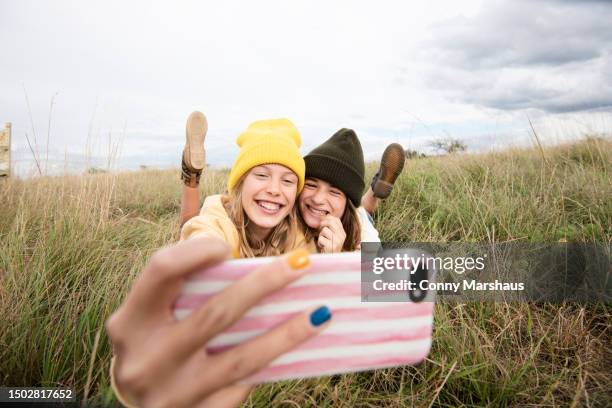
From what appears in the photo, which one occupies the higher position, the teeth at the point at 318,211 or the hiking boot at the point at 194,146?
the hiking boot at the point at 194,146

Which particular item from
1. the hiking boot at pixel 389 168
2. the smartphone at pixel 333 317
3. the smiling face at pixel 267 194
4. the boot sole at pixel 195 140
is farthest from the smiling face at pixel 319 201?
the smartphone at pixel 333 317

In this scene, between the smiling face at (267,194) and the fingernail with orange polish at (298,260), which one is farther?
the smiling face at (267,194)

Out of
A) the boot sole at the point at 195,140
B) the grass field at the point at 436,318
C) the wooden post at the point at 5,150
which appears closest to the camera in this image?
the grass field at the point at 436,318

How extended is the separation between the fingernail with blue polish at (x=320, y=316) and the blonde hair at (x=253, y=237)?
1.49m

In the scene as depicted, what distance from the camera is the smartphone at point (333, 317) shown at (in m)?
0.75

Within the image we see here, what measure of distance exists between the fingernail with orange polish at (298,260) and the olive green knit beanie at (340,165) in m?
1.97

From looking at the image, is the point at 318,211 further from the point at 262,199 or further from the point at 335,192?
the point at 262,199

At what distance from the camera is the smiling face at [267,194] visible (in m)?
2.21

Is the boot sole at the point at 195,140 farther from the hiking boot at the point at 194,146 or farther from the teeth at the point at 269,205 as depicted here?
the teeth at the point at 269,205

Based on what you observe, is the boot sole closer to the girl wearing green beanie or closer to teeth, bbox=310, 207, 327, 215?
the girl wearing green beanie

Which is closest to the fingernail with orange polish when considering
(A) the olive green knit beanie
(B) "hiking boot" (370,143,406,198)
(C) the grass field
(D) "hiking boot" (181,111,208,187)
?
(C) the grass field

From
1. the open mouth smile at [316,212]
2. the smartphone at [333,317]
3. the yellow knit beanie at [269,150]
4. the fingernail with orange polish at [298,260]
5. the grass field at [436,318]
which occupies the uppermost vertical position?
the yellow knit beanie at [269,150]

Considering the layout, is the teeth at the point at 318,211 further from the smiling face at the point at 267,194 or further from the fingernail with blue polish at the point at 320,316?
the fingernail with blue polish at the point at 320,316

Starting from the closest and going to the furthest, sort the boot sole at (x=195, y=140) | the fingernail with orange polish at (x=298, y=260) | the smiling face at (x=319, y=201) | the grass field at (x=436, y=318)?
the fingernail with orange polish at (x=298, y=260) < the grass field at (x=436, y=318) < the smiling face at (x=319, y=201) < the boot sole at (x=195, y=140)
